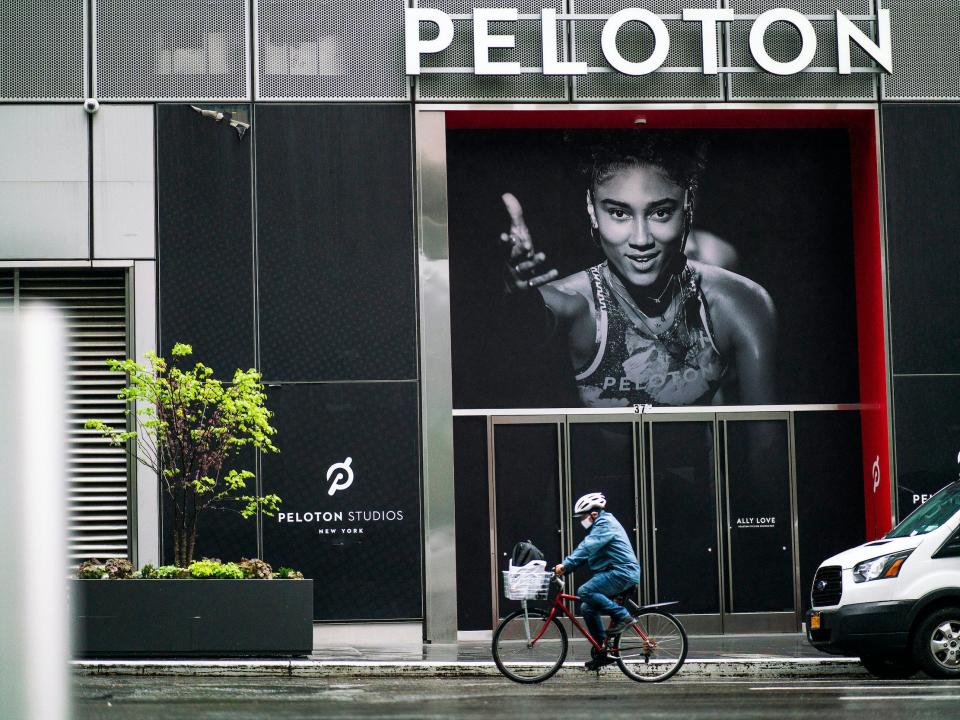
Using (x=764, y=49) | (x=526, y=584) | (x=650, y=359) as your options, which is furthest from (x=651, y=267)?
(x=526, y=584)

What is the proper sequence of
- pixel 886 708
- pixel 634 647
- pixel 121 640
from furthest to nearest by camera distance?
pixel 121 640
pixel 634 647
pixel 886 708

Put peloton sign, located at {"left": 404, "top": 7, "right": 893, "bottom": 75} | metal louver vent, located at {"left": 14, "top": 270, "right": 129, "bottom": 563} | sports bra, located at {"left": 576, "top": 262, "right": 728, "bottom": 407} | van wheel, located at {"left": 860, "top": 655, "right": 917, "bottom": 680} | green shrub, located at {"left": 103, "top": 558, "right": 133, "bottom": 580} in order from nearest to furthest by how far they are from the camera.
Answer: van wheel, located at {"left": 860, "top": 655, "right": 917, "bottom": 680} < green shrub, located at {"left": 103, "top": 558, "right": 133, "bottom": 580} < metal louver vent, located at {"left": 14, "top": 270, "right": 129, "bottom": 563} < peloton sign, located at {"left": 404, "top": 7, "right": 893, "bottom": 75} < sports bra, located at {"left": 576, "top": 262, "right": 728, "bottom": 407}

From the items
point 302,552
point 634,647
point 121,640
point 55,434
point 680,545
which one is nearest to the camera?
point 55,434

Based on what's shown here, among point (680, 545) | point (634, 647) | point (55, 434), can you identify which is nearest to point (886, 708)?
point (634, 647)

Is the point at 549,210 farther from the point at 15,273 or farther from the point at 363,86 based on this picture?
the point at 15,273

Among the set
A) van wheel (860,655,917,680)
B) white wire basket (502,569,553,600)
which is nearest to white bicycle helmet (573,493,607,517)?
white wire basket (502,569,553,600)

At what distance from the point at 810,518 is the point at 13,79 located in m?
12.7

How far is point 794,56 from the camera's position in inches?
704

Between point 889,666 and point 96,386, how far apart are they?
10.7 m

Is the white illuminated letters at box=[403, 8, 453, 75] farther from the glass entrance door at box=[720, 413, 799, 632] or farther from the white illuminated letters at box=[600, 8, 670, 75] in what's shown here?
the glass entrance door at box=[720, 413, 799, 632]

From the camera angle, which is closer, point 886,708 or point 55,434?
point 55,434

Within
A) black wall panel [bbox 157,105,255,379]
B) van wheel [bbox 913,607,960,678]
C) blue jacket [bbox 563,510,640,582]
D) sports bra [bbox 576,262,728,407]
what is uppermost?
black wall panel [bbox 157,105,255,379]

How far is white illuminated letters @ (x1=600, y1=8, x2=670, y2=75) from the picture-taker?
57.3 ft

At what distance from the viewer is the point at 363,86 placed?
57.7 ft
